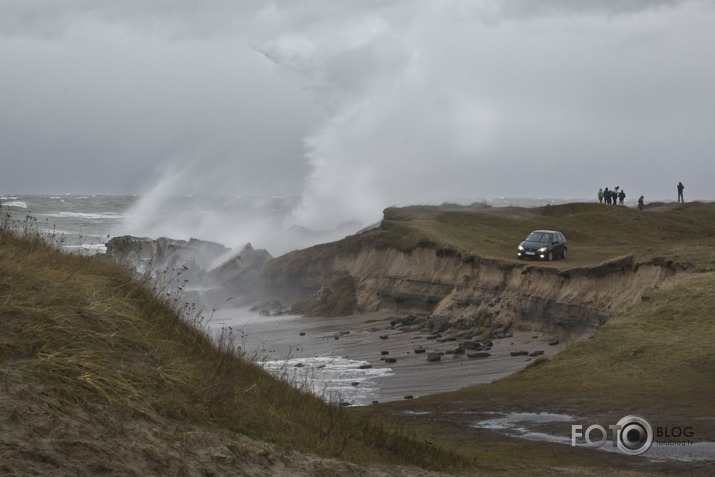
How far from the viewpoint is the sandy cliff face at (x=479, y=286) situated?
3134cm

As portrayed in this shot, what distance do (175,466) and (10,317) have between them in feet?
7.47

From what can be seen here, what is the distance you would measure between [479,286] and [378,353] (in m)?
8.78

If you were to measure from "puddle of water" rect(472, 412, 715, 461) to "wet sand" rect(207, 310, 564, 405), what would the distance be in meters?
4.60

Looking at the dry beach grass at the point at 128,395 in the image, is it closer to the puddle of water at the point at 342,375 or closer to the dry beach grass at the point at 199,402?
the dry beach grass at the point at 199,402

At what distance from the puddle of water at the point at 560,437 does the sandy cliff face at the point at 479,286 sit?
1409cm

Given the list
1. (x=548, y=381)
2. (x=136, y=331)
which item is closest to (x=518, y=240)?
(x=548, y=381)

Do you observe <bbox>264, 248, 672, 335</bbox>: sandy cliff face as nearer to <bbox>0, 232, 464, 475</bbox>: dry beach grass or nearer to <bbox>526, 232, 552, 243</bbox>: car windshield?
<bbox>526, 232, 552, 243</bbox>: car windshield

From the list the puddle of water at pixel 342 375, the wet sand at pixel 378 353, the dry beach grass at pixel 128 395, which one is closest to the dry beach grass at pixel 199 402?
the dry beach grass at pixel 128 395

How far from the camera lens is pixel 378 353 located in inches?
1195

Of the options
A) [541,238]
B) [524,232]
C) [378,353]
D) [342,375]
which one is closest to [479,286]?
[541,238]

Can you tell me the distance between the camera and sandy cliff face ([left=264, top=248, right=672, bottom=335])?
1234 inches

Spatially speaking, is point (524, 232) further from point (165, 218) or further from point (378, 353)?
point (165, 218)

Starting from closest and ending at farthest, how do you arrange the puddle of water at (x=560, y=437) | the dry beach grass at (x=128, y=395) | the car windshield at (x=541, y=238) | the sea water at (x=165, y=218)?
the dry beach grass at (x=128, y=395) < the puddle of water at (x=560, y=437) < the car windshield at (x=541, y=238) < the sea water at (x=165, y=218)

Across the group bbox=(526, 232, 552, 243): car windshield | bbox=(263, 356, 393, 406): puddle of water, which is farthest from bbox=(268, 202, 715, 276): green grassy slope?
bbox=(263, 356, 393, 406): puddle of water
